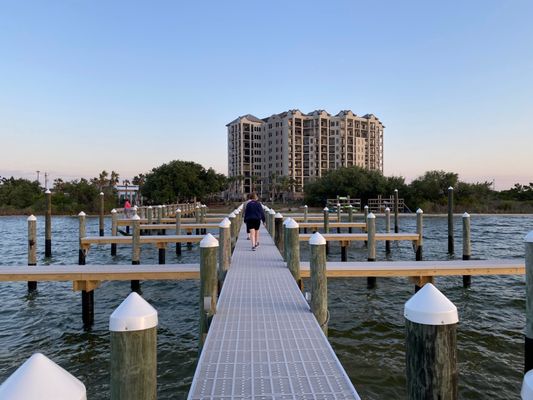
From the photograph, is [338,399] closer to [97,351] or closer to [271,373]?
[271,373]

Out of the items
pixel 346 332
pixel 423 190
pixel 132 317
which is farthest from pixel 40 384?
pixel 423 190

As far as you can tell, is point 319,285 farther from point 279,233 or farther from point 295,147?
point 295,147

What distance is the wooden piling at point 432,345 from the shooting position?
2.81 m

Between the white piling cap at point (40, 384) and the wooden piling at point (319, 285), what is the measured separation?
15.7 feet

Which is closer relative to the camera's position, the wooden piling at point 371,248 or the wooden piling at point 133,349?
the wooden piling at point 133,349

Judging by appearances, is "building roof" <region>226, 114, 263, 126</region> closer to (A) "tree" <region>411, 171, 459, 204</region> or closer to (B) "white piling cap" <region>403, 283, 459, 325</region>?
(A) "tree" <region>411, 171, 459, 204</region>

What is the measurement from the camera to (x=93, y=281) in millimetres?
9750

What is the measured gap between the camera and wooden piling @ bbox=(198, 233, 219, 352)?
5957mm

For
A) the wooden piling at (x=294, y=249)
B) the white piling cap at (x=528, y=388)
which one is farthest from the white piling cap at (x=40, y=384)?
the wooden piling at (x=294, y=249)

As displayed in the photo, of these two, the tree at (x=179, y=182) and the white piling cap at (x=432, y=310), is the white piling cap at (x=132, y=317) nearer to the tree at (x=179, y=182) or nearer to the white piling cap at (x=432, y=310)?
the white piling cap at (x=432, y=310)

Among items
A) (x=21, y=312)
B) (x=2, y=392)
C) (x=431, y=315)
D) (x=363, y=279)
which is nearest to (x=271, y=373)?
(x=431, y=315)

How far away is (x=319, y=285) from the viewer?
250 inches

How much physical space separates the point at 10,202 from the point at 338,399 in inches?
3444

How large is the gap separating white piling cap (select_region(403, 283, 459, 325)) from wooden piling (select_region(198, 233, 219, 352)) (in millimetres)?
3686
